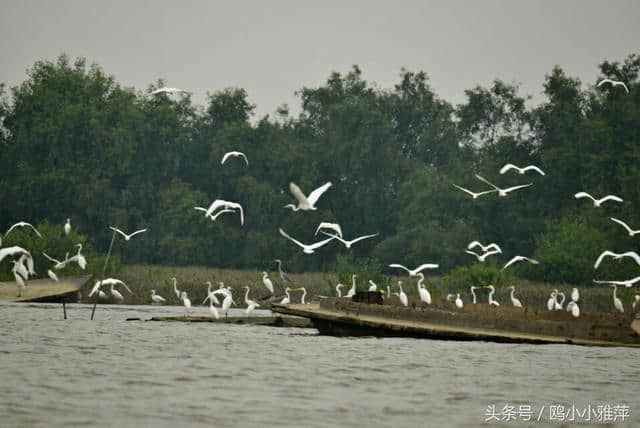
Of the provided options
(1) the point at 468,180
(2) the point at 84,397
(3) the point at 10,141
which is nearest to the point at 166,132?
(3) the point at 10,141

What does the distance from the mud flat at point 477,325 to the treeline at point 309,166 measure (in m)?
42.5

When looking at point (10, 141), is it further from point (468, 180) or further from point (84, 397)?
point (84, 397)

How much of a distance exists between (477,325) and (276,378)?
31.7 feet

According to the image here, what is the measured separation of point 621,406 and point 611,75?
2387 inches

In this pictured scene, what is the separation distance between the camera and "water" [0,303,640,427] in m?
18.0

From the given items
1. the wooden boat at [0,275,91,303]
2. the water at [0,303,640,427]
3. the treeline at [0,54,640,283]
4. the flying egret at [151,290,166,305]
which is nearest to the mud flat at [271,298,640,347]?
the water at [0,303,640,427]

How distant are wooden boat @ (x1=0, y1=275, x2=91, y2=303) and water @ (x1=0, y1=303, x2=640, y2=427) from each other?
11.3 meters

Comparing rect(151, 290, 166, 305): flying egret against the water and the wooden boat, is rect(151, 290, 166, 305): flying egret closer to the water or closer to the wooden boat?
the wooden boat

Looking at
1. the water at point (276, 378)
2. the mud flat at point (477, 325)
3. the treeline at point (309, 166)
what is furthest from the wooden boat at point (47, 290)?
the treeline at point (309, 166)

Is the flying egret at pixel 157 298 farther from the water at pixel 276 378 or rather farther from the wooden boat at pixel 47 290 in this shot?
the water at pixel 276 378

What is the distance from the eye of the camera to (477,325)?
103 feet

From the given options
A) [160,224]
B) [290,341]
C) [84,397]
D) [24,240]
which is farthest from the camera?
[160,224]

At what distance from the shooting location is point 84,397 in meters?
19.1

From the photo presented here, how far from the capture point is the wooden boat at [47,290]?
46.0m
